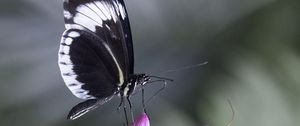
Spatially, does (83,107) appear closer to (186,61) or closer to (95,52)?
(95,52)

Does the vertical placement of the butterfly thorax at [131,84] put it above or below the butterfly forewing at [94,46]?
below

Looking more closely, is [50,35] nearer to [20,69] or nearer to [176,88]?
[20,69]

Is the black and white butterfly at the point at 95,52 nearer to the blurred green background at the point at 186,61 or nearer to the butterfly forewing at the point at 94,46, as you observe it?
the butterfly forewing at the point at 94,46

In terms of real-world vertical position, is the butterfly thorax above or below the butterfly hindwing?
above

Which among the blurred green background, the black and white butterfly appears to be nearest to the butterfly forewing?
the black and white butterfly

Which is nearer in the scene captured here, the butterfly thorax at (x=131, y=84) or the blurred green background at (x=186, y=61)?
the butterfly thorax at (x=131, y=84)

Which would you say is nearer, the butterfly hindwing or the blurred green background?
the butterfly hindwing

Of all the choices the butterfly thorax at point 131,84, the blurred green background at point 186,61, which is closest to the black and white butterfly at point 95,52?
the butterfly thorax at point 131,84

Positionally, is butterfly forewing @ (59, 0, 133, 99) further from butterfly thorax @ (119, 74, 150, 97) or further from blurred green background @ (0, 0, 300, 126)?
blurred green background @ (0, 0, 300, 126)
